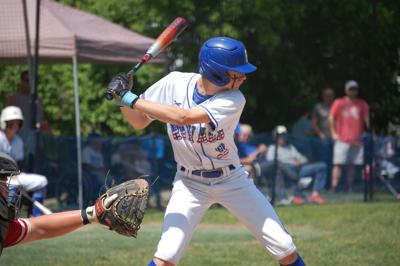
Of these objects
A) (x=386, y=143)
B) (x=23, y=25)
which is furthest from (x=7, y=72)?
(x=386, y=143)

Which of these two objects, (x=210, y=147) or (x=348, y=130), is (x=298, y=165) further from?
(x=210, y=147)

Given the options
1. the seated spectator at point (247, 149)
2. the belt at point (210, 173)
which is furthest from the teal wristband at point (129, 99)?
the seated spectator at point (247, 149)

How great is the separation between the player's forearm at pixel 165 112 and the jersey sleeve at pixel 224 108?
191 mm

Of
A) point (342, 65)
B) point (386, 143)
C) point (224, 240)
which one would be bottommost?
point (224, 240)

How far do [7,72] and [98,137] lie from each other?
4141mm

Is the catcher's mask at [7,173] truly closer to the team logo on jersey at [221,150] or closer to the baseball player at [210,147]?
the baseball player at [210,147]

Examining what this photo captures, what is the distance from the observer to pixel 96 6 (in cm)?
1602

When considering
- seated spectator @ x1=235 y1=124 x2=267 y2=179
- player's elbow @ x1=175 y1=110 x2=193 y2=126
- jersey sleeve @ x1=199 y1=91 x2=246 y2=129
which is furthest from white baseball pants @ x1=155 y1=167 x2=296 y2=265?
seated spectator @ x1=235 y1=124 x2=267 y2=179

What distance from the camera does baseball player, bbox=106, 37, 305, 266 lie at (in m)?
5.91

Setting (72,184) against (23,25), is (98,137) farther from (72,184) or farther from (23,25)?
(23,25)

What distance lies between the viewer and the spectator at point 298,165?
1320 centimetres

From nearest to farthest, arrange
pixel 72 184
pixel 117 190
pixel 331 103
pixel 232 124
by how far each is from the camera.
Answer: pixel 117 190, pixel 232 124, pixel 72 184, pixel 331 103

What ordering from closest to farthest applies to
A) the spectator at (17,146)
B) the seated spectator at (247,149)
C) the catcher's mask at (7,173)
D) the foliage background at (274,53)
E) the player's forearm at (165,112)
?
the catcher's mask at (7,173)
the player's forearm at (165,112)
the spectator at (17,146)
the seated spectator at (247,149)
the foliage background at (274,53)

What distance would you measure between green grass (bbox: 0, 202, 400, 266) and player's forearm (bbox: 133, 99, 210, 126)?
2711mm
